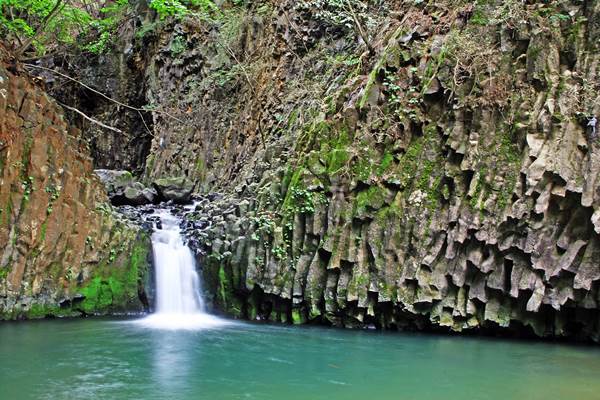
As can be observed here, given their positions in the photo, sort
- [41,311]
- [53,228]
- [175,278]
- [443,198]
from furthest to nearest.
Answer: [175,278]
[53,228]
[41,311]
[443,198]

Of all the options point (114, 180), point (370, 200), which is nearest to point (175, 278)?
point (370, 200)

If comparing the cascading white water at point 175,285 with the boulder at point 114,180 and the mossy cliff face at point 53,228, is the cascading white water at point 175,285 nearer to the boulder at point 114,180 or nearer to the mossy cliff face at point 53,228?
the mossy cliff face at point 53,228

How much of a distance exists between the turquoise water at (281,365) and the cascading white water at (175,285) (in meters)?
1.83

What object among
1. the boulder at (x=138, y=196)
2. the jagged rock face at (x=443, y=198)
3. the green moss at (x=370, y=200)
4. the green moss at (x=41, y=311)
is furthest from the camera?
the boulder at (x=138, y=196)

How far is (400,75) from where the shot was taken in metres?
12.4

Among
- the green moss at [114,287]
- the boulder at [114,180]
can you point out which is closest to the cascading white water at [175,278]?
the green moss at [114,287]

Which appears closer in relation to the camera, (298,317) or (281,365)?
(281,365)

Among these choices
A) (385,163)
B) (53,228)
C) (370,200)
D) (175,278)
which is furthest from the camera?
(175,278)

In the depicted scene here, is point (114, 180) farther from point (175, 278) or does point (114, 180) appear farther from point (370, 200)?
point (370, 200)

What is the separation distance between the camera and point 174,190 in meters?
19.0

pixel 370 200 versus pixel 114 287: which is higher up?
pixel 370 200

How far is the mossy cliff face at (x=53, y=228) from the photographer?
12.0m

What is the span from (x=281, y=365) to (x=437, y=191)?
4833 millimetres

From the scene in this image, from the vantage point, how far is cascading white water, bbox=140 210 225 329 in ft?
42.6
